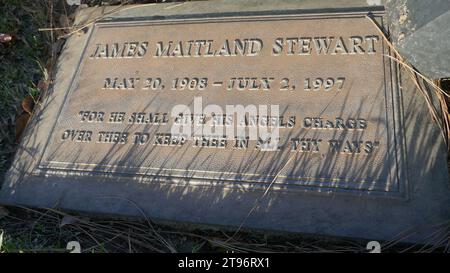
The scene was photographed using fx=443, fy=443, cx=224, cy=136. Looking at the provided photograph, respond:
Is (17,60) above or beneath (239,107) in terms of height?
above

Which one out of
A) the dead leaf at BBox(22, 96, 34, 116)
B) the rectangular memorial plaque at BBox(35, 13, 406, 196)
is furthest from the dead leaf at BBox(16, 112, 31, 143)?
the rectangular memorial plaque at BBox(35, 13, 406, 196)

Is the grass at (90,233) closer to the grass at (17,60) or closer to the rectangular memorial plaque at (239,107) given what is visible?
the grass at (17,60)

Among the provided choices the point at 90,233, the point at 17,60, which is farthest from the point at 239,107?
the point at 17,60

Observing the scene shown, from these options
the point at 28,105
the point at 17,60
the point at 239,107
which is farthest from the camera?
the point at 17,60

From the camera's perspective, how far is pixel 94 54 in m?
3.08

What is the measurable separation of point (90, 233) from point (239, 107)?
116 cm

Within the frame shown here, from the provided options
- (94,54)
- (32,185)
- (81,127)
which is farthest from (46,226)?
(94,54)

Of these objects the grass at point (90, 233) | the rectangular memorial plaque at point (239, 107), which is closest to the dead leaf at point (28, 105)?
the grass at point (90, 233)

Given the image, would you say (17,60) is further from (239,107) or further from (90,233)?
(239,107)

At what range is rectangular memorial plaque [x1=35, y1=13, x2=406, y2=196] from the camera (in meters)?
2.39

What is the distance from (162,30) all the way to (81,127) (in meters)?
0.85

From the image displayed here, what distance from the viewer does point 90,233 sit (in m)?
2.64

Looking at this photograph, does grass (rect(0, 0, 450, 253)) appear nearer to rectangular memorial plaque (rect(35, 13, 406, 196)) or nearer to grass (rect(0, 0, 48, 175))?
grass (rect(0, 0, 48, 175))

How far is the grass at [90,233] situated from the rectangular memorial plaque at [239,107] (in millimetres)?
286
